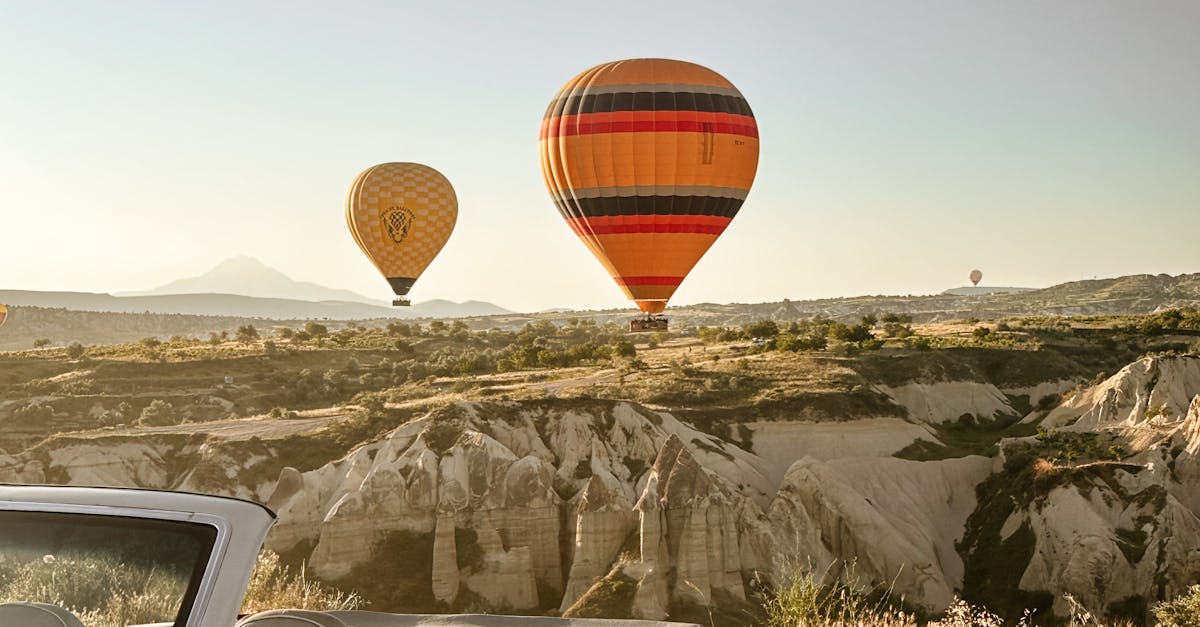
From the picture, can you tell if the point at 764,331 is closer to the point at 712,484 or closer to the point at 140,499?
the point at 712,484

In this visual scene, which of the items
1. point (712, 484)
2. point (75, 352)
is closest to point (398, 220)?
point (75, 352)

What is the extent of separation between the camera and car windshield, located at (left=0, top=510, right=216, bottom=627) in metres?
5.04

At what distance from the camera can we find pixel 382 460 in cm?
4994

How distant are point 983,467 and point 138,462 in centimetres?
3745

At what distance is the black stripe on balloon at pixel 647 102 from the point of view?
5828cm

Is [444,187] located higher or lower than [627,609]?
higher

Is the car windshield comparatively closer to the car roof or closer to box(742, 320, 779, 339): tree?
the car roof

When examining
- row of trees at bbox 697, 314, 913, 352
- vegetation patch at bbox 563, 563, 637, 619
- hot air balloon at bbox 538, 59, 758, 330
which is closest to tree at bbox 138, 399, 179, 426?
hot air balloon at bbox 538, 59, 758, 330

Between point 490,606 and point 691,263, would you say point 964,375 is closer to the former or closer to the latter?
point 691,263

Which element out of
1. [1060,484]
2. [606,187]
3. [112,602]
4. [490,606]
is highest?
[606,187]

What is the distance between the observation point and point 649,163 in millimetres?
57969

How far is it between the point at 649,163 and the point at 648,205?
212cm

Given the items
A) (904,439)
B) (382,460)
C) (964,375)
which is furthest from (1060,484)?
(964,375)

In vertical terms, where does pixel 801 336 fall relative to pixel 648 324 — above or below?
below
